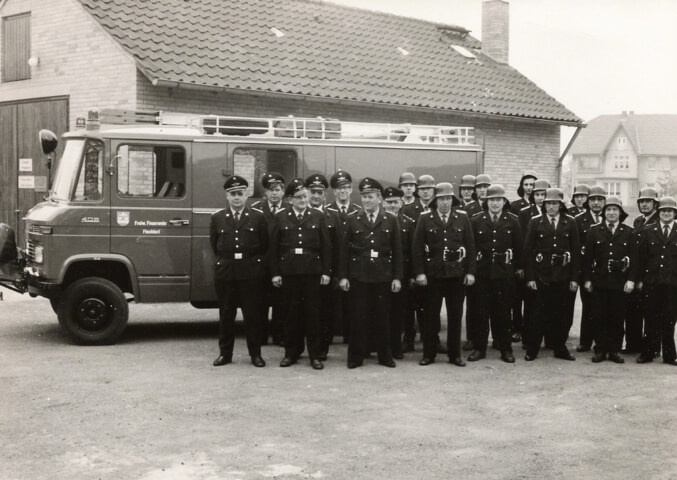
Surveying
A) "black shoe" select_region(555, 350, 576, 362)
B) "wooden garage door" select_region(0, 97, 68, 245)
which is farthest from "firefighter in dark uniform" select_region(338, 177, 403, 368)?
"wooden garage door" select_region(0, 97, 68, 245)

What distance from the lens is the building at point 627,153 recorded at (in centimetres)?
8306

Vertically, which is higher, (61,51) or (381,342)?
(61,51)

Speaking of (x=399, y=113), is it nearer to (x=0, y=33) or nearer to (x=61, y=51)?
(x=61, y=51)

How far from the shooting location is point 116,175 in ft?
32.4

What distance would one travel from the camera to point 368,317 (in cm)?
917

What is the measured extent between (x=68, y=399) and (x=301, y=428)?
2182mm

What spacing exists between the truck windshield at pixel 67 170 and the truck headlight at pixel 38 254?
61 centimetres

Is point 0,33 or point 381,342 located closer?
point 381,342

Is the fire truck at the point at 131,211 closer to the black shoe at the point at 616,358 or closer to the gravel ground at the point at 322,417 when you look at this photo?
the gravel ground at the point at 322,417

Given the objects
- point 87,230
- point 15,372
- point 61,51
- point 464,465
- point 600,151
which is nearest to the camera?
point 464,465

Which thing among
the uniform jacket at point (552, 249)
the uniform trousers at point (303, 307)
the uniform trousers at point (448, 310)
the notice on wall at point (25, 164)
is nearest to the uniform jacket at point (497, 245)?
the uniform jacket at point (552, 249)

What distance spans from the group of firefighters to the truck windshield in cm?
199

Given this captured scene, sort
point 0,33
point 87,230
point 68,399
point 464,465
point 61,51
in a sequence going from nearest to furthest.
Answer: point 464,465 → point 68,399 → point 87,230 → point 61,51 → point 0,33

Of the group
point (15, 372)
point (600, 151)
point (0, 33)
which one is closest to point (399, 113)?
point (0, 33)
